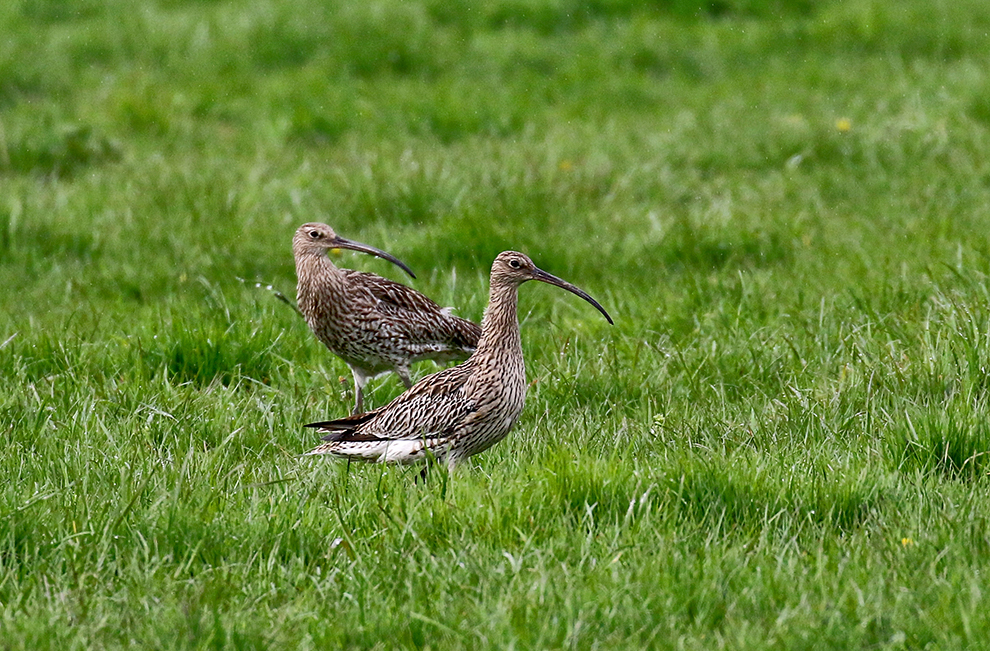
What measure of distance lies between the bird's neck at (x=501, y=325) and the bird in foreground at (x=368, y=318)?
1.15 metres

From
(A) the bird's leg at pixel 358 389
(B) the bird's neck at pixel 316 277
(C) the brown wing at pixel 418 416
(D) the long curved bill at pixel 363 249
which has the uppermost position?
(D) the long curved bill at pixel 363 249

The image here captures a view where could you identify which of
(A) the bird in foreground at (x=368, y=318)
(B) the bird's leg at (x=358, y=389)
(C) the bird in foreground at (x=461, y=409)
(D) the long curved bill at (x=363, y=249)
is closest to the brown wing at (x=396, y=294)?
(A) the bird in foreground at (x=368, y=318)

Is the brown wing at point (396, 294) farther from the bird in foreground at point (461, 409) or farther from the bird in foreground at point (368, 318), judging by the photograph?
the bird in foreground at point (461, 409)

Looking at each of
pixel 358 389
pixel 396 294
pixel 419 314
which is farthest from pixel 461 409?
pixel 396 294

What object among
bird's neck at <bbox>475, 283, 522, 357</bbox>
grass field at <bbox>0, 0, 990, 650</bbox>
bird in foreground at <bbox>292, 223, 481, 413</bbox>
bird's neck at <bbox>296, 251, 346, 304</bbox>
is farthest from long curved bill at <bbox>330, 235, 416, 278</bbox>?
bird's neck at <bbox>475, 283, 522, 357</bbox>

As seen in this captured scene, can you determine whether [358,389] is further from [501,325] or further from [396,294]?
[501,325]

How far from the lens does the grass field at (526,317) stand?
410 centimetres

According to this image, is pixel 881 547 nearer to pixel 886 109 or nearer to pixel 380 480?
pixel 380 480

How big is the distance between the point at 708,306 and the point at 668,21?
27.8ft

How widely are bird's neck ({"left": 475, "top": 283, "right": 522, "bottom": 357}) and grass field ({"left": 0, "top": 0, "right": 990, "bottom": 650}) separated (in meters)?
0.45

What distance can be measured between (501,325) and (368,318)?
1.41 m

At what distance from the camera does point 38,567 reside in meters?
4.29

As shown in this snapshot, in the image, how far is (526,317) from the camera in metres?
7.43

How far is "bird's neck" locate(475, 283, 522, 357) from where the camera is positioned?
5699mm
